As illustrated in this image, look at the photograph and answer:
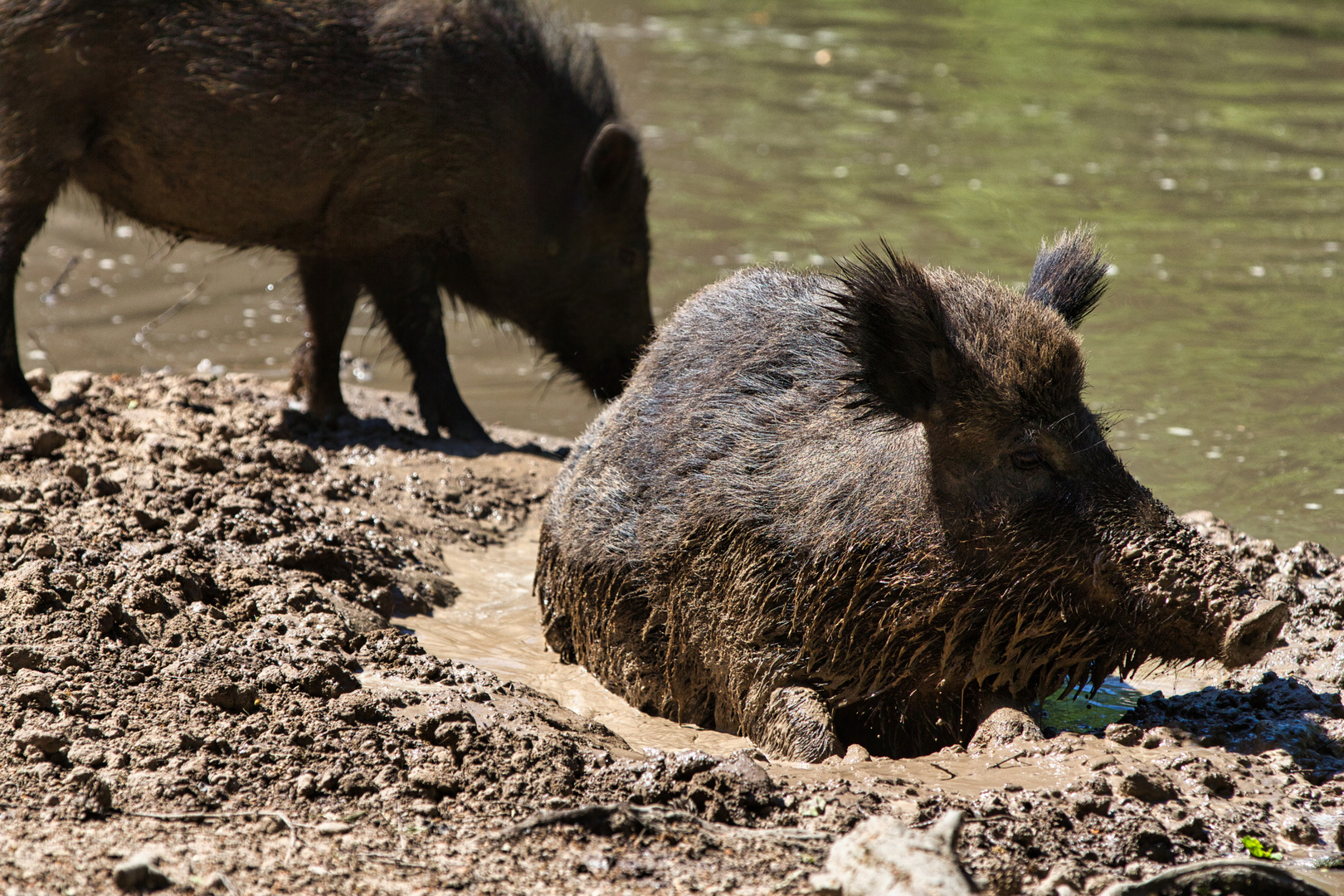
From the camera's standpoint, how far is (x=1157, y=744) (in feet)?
13.8

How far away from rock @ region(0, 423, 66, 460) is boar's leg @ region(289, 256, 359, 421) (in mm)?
2263

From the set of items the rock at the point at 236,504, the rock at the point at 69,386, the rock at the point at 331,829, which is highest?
the rock at the point at 331,829

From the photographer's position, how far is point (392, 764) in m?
3.78

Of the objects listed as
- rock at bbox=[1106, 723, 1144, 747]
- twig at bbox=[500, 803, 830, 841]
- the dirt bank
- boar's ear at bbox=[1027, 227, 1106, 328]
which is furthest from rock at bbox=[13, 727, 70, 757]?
boar's ear at bbox=[1027, 227, 1106, 328]

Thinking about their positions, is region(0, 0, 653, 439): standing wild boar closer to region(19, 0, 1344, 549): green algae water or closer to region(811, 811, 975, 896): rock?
region(19, 0, 1344, 549): green algae water

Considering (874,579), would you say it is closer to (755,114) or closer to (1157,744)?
(1157,744)

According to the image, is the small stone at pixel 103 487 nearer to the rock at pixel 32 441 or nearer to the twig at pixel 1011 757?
the rock at pixel 32 441

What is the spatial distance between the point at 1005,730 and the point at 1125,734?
36 centimetres

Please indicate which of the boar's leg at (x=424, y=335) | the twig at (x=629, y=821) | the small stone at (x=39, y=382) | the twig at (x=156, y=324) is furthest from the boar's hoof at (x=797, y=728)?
the twig at (x=156, y=324)

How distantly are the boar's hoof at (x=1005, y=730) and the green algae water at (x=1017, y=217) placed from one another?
109cm

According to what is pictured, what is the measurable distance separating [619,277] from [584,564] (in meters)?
3.65

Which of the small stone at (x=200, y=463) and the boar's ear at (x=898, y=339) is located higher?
the boar's ear at (x=898, y=339)

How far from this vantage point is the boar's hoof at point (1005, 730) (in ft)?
13.8

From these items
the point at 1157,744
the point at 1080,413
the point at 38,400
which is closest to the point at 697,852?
the point at 1157,744
